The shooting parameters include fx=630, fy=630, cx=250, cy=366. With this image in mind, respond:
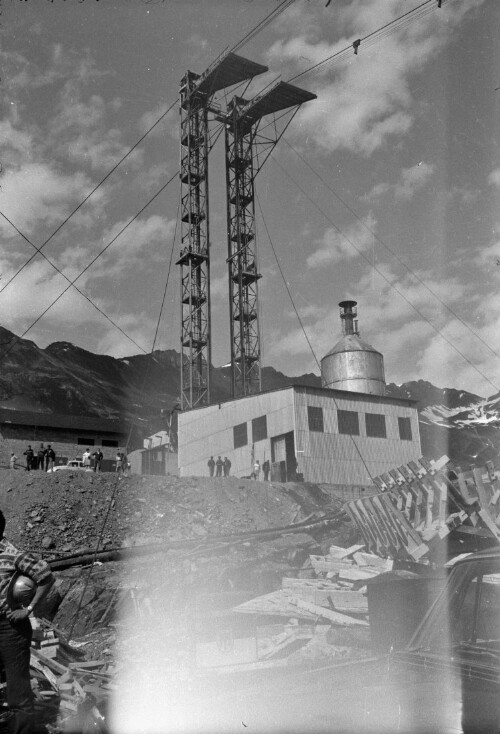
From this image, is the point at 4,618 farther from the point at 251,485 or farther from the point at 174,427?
the point at 174,427

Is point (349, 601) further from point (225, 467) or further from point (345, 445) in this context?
point (225, 467)

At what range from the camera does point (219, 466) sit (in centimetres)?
3114

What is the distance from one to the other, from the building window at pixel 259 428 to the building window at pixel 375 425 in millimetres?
5323

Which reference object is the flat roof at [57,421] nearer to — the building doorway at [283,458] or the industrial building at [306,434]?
the industrial building at [306,434]

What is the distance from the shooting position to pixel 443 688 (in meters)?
3.24

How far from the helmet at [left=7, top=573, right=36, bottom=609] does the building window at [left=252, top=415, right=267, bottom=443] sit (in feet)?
86.5

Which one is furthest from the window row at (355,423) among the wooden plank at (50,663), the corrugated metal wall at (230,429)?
the wooden plank at (50,663)

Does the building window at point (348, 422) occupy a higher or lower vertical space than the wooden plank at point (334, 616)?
higher

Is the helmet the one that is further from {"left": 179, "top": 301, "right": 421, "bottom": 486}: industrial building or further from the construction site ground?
{"left": 179, "top": 301, "right": 421, "bottom": 486}: industrial building

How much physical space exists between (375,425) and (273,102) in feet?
69.9

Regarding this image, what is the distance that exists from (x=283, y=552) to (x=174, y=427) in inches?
1008

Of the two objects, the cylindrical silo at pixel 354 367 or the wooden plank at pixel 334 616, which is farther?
the cylindrical silo at pixel 354 367

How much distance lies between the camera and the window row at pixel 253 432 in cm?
3075

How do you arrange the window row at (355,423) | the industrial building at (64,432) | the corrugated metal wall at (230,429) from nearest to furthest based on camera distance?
1. the window row at (355,423)
2. the corrugated metal wall at (230,429)
3. the industrial building at (64,432)
